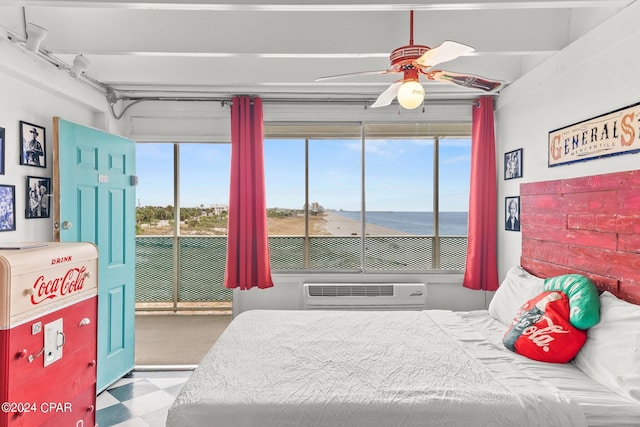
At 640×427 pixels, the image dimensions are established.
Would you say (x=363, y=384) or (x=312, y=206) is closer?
(x=363, y=384)

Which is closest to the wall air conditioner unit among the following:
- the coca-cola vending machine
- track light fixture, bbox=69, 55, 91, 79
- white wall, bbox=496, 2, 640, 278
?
white wall, bbox=496, 2, 640, 278

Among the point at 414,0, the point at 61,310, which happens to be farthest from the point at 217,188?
the point at 414,0

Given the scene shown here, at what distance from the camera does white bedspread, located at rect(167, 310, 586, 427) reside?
1.50 m

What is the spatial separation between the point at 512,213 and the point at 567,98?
1.10m

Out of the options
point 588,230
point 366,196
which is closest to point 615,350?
point 588,230

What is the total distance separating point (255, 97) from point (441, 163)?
201 cm

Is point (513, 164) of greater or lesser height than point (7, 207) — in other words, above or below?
above

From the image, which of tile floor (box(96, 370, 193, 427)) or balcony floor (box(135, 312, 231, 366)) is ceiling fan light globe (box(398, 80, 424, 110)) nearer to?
tile floor (box(96, 370, 193, 427))

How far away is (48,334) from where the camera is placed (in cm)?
194

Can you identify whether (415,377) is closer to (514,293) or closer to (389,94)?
(514,293)

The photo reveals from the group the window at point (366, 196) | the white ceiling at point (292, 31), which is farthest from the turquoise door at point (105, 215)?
the window at point (366, 196)

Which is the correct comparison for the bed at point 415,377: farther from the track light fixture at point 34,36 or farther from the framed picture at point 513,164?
the track light fixture at point 34,36

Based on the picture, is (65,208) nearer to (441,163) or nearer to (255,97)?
(255,97)

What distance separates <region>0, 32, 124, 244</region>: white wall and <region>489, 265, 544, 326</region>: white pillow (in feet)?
10.5
